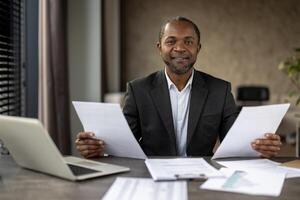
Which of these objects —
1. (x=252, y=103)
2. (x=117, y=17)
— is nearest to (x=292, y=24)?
(x=252, y=103)

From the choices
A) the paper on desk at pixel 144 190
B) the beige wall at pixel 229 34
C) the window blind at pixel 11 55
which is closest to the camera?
the paper on desk at pixel 144 190

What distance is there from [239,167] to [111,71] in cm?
375

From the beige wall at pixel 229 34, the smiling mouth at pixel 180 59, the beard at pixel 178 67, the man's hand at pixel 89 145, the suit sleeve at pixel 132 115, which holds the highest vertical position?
the beige wall at pixel 229 34

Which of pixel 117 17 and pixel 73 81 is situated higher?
pixel 117 17

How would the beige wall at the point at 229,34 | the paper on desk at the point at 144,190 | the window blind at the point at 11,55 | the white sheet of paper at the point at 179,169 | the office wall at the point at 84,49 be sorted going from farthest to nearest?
the beige wall at the point at 229,34, the office wall at the point at 84,49, the window blind at the point at 11,55, the white sheet of paper at the point at 179,169, the paper on desk at the point at 144,190

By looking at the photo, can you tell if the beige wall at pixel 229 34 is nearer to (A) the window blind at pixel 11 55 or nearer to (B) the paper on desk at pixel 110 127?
(A) the window blind at pixel 11 55

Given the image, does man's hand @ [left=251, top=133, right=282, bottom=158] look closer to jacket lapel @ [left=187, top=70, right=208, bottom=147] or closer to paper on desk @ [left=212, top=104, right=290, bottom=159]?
paper on desk @ [left=212, top=104, right=290, bottom=159]

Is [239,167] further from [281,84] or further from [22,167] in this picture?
[281,84]

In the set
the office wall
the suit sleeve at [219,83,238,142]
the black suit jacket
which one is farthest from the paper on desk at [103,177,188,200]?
the office wall

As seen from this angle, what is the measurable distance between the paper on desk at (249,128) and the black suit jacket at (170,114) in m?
0.29

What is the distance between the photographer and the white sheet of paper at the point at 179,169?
1.17 metres

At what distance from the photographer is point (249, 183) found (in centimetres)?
113

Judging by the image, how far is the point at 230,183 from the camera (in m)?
1.12

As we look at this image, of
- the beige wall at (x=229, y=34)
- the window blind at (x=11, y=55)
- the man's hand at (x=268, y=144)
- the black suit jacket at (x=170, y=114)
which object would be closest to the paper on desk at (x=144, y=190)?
the man's hand at (x=268, y=144)
